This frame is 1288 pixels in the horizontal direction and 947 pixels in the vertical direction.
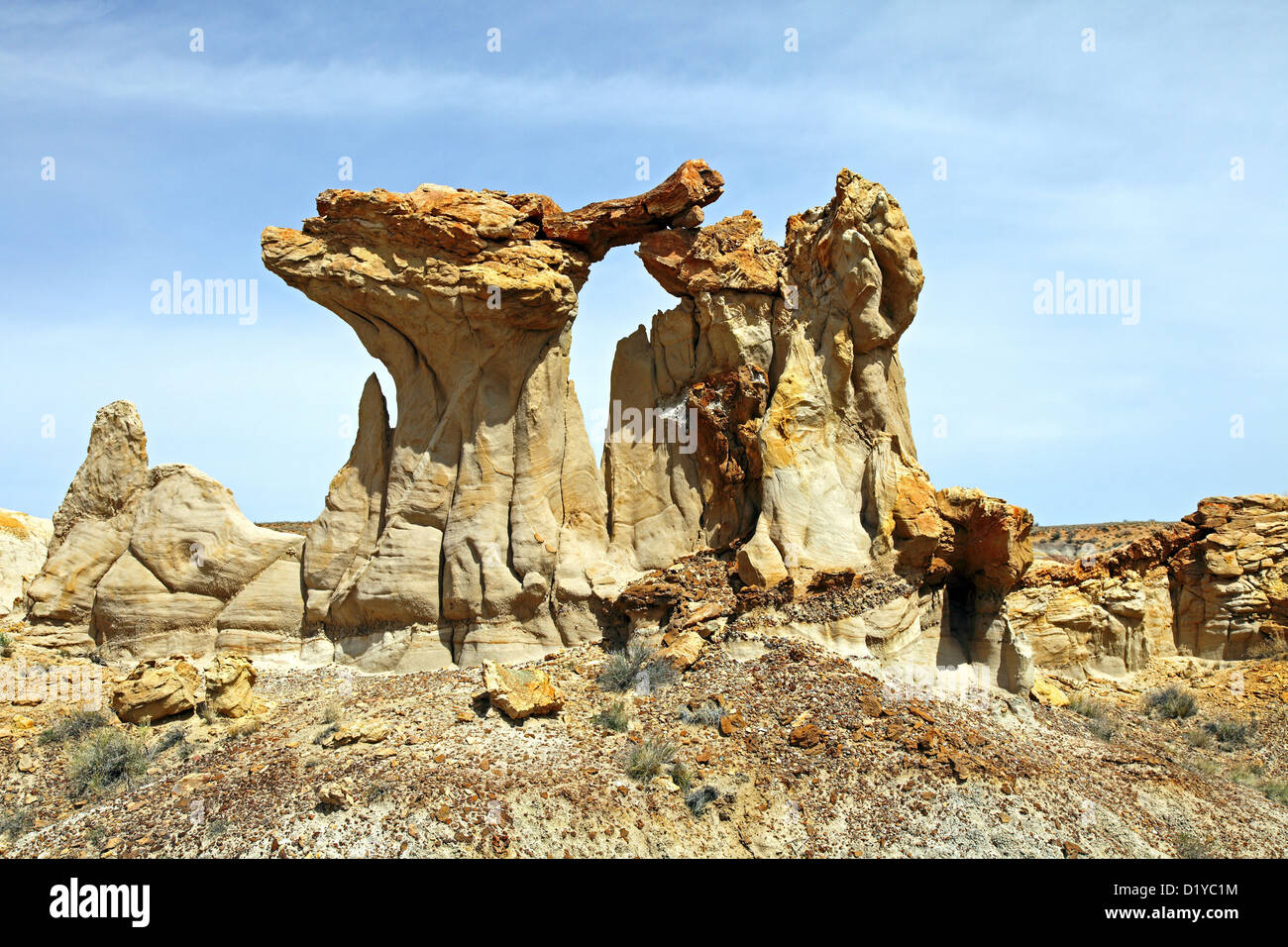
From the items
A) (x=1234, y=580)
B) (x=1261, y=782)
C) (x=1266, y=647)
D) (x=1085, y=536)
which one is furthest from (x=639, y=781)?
(x=1085, y=536)

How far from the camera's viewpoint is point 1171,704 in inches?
759

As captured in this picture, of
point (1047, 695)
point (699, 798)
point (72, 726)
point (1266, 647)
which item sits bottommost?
point (1047, 695)

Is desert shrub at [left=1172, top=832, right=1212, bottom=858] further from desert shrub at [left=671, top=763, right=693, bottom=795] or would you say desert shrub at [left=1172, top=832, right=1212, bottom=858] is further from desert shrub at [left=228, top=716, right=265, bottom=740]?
desert shrub at [left=228, top=716, right=265, bottom=740]

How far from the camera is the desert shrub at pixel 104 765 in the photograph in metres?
11.9

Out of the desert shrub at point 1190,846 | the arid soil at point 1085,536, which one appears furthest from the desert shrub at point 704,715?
the arid soil at point 1085,536

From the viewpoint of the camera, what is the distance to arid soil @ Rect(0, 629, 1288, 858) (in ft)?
35.5

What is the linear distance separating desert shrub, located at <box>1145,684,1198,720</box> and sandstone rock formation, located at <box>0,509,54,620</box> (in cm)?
2200

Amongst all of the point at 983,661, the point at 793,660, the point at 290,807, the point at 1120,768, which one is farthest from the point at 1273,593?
the point at 290,807

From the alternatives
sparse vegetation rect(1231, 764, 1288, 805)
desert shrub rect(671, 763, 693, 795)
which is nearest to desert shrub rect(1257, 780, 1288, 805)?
sparse vegetation rect(1231, 764, 1288, 805)

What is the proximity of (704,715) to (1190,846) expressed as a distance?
6125 mm

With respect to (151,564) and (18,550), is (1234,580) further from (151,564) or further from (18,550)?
(18,550)

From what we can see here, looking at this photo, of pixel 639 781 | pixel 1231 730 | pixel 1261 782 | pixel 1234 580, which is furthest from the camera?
pixel 1234 580

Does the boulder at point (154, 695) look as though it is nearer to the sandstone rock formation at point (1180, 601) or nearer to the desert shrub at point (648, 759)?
the desert shrub at point (648, 759)
